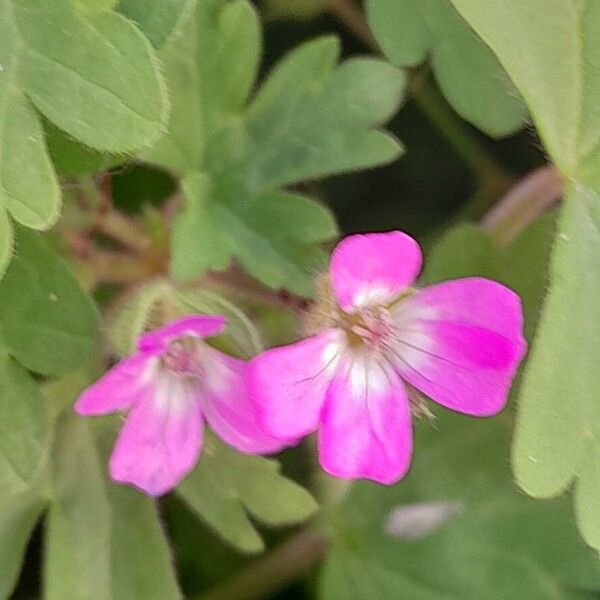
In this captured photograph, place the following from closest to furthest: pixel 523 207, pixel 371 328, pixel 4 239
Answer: pixel 4 239, pixel 371 328, pixel 523 207

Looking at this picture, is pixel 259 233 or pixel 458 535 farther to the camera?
pixel 458 535

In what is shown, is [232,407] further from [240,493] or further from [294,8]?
[294,8]

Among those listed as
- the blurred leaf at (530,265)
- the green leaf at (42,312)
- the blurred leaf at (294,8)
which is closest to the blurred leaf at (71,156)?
the green leaf at (42,312)

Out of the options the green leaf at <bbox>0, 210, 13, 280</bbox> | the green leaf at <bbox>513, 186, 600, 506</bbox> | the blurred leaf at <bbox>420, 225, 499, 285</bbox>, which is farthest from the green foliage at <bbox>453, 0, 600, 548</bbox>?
the green leaf at <bbox>0, 210, 13, 280</bbox>

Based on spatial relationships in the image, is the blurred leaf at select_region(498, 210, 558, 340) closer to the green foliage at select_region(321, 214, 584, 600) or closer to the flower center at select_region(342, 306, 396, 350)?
the green foliage at select_region(321, 214, 584, 600)

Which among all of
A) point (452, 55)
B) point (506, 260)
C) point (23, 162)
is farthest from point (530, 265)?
point (23, 162)

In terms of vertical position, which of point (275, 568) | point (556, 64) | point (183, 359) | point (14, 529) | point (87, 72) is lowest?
point (275, 568)
